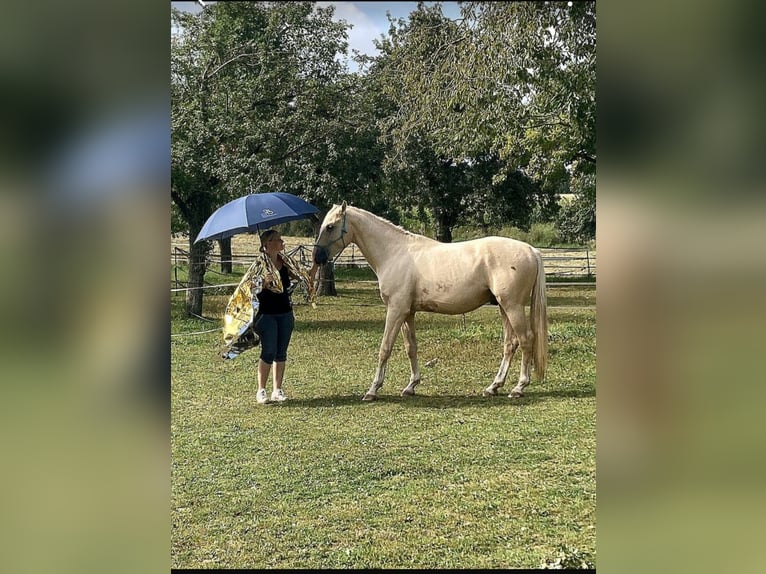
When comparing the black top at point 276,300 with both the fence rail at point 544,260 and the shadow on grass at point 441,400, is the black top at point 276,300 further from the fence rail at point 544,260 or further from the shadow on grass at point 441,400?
the shadow on grass at point 441,400

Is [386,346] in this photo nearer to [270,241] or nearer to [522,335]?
[522,335]

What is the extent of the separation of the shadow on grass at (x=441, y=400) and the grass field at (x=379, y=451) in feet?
0.05

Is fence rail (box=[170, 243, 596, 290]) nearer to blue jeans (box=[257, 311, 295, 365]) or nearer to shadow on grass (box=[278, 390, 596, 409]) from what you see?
blue jeans (box=[257, 311, 295, 365])

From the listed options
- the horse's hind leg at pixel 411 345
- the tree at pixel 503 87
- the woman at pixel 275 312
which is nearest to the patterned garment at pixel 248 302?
the woman at pixel 275 312

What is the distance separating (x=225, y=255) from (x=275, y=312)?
58 centimetres

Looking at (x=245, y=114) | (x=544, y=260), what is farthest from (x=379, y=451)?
(x=245, y=114)

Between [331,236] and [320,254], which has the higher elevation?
[331,236]

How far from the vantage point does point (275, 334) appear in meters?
4.26

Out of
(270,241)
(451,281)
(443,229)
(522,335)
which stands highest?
(443,229)

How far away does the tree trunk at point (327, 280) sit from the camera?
4.21 meters
